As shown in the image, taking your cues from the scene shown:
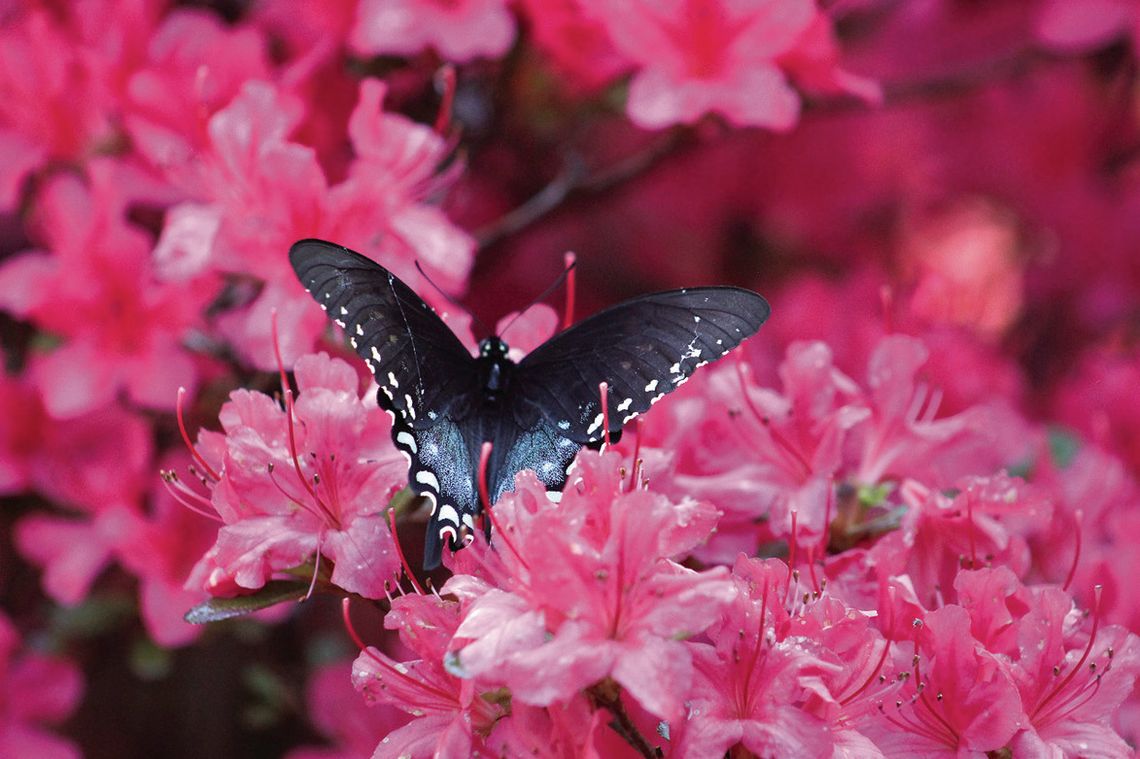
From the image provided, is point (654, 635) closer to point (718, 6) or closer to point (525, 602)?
point (525, 602)

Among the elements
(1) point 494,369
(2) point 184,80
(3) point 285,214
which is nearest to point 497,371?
(1) point 494,369

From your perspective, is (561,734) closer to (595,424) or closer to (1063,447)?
(595,424)

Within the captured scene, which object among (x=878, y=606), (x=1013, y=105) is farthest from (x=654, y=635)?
(x=1013, y=105)

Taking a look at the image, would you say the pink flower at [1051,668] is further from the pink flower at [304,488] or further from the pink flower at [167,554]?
the pink flower at [167,554]

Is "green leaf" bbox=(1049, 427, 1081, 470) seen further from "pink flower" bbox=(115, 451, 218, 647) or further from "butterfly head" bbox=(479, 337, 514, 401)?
"pink flower" bbox=(115, 451, 218, 647)

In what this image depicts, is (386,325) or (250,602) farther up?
(386,325)
